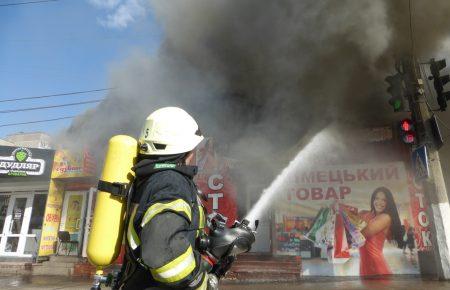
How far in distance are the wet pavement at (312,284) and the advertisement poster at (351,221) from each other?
18.6 inches

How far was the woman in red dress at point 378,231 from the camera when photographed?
738 cm

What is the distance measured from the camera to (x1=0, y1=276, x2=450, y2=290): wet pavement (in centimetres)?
602

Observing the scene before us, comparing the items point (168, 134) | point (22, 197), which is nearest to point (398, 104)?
point (168, 134)

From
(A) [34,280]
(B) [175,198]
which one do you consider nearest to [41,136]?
(A) [34,280]

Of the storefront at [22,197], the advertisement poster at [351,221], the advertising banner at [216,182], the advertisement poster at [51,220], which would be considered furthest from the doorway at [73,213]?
the advertisement poster at [351,221]

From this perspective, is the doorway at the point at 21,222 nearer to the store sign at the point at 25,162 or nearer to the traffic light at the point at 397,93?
the store sign at the point at 25,162

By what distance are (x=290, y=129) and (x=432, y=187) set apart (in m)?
2.89

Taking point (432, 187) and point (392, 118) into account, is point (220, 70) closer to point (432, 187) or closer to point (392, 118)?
point (392, 118)

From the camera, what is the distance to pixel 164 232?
1306 millimetres

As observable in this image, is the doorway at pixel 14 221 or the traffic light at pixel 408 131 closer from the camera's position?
the traffic light at pixel 408 131

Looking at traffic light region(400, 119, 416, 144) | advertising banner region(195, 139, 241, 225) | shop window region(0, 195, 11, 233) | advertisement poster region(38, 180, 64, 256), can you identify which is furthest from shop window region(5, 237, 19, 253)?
traffic light region(400, 119, 416, 144)

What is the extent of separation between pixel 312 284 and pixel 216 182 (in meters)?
3.08

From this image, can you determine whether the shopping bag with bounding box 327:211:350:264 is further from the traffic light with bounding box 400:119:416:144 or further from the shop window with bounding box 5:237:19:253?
the shop window with bounding box 5:237:19:253

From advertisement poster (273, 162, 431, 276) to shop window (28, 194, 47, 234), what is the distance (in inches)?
285
